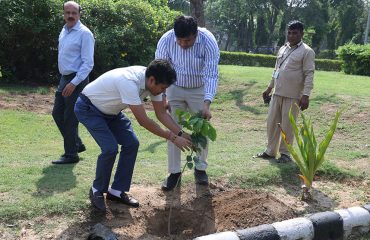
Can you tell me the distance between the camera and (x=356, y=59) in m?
17.6

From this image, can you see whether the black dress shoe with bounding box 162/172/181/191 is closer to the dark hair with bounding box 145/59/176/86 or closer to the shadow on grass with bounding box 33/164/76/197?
the shadow on grass with bounding box 33/164/76/197

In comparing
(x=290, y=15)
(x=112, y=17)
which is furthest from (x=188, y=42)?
(x=290, y=15)

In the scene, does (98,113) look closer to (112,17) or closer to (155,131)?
(155,131)

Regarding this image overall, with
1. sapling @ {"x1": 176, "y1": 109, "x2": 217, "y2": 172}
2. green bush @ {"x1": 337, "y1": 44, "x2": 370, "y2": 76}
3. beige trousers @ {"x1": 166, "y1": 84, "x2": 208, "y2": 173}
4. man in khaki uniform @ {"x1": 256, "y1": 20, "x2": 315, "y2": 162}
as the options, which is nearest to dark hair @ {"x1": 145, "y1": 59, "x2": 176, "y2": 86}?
sapling @ {"x1": 176, "y1": 109, "x2": 217, "y2": 172}

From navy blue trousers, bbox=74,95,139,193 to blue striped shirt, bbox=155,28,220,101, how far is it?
2.66 ft

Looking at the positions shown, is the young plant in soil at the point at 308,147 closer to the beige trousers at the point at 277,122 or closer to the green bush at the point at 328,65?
the beige trousers at the point at 277,122

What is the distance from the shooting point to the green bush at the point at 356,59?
17.2 m

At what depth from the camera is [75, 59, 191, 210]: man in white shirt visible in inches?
143

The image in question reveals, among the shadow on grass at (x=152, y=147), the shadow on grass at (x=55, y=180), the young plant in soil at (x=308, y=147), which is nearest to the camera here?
the shadow on grass at (x=55, y=180)

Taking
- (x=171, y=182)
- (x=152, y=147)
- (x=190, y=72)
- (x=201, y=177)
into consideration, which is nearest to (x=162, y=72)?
(x=190, y=72)

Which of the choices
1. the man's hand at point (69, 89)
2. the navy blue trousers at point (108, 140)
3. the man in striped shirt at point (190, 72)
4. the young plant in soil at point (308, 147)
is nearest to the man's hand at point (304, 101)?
the young plant in soil at point (308, 147)

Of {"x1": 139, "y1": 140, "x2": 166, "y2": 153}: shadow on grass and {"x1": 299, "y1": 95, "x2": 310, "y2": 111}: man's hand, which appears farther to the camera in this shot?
{"x1": 139, "y1": 140, "x2": 166, "y2": 153}: shadow on grass

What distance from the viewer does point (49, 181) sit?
182 inches

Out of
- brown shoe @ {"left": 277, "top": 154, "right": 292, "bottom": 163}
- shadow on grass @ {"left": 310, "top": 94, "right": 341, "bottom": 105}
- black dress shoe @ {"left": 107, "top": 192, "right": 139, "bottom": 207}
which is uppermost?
shadow on grass @ {"left": 310, "top": 94, "right": 341, "bottom": 105}
